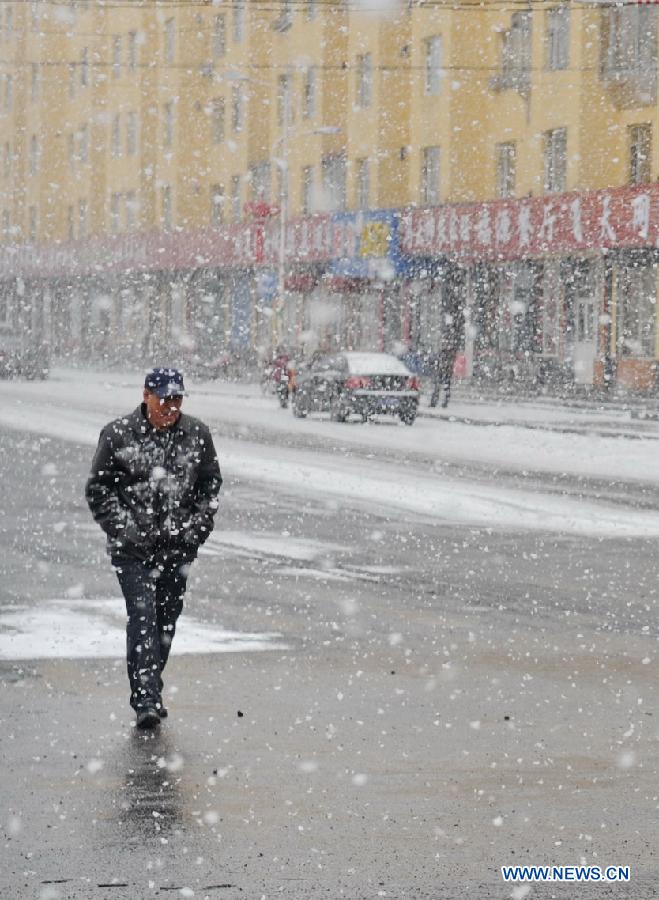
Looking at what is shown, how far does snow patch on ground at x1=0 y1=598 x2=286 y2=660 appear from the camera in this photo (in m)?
10.6

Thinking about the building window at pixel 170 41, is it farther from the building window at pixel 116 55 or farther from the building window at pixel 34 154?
the building window at pixel 34 154

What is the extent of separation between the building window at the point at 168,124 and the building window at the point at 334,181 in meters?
13.8

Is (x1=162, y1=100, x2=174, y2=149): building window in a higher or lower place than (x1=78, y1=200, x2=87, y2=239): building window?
higher

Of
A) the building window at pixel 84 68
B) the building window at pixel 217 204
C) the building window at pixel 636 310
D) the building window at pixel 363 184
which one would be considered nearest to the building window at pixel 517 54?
the building window at pixel 636 310

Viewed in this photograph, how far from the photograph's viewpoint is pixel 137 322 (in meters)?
86.9

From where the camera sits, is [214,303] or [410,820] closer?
[410,820]

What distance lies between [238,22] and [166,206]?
1028 cm

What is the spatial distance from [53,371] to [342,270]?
17.1 metres

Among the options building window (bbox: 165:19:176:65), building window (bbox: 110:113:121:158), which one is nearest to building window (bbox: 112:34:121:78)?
building window (bbox: 110:113:121:158)

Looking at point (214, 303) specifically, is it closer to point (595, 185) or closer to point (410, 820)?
point (595, 185)

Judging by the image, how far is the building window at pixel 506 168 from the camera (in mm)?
57562

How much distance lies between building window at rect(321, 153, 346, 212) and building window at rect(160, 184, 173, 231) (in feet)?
45.9

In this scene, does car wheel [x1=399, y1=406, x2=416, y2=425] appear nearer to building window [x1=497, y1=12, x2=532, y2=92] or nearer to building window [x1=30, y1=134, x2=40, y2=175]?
building window [x1=497, y1=12, x2=532, y2=92]

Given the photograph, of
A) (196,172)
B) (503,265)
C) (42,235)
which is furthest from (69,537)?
(42,235)
